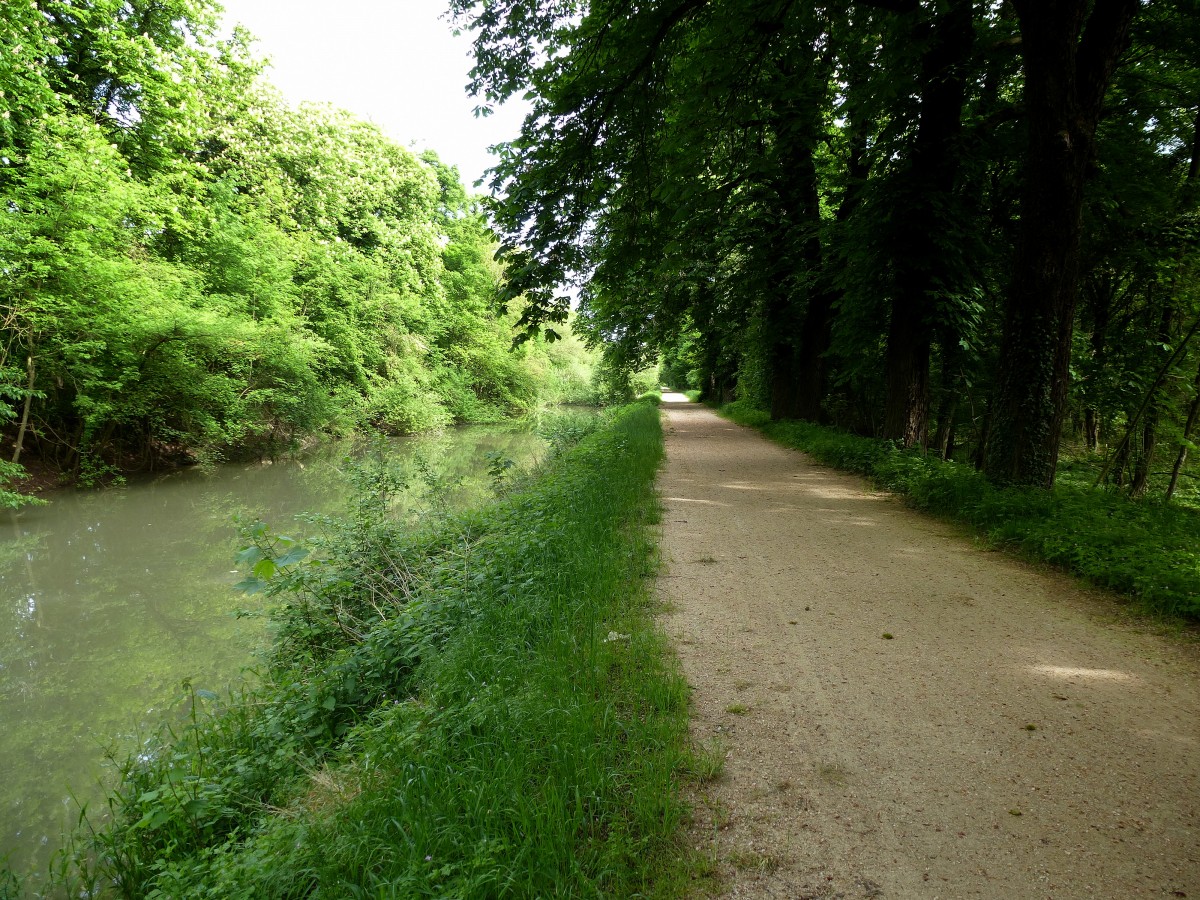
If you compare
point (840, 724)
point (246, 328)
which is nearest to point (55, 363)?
point (246, 328)

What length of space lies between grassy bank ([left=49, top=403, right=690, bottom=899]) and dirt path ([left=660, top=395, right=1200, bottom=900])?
1.23 feet

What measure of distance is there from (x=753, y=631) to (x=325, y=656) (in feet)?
12.1

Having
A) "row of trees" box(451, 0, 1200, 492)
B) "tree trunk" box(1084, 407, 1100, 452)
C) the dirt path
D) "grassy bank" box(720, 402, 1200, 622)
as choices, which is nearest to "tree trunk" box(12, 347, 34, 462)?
"row of trees" box(451, 0, 1200, 492)

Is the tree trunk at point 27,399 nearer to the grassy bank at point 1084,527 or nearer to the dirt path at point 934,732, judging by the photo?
the dirt path at point 934,732

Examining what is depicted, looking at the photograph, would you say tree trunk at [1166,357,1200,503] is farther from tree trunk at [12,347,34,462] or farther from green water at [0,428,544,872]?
tree trunk at [12,347,34,462]

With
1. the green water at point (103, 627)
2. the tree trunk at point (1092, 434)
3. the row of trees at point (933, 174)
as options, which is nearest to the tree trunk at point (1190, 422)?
the row of trees at point (933, 174)

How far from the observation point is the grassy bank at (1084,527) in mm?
4148

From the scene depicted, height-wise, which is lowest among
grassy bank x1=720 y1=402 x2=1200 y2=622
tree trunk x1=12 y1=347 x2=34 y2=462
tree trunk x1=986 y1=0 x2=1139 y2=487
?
tree trunk x1=12 y1=347 x2=34 y2=462

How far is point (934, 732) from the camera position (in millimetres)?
2740

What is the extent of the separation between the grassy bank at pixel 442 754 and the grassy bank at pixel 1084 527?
3.72 metres

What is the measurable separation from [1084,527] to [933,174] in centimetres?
592

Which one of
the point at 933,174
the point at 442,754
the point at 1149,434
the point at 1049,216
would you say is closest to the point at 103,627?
the point at 442,754

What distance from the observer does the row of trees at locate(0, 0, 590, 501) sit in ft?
36.0

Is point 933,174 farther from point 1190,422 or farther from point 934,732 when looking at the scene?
point 934,732
